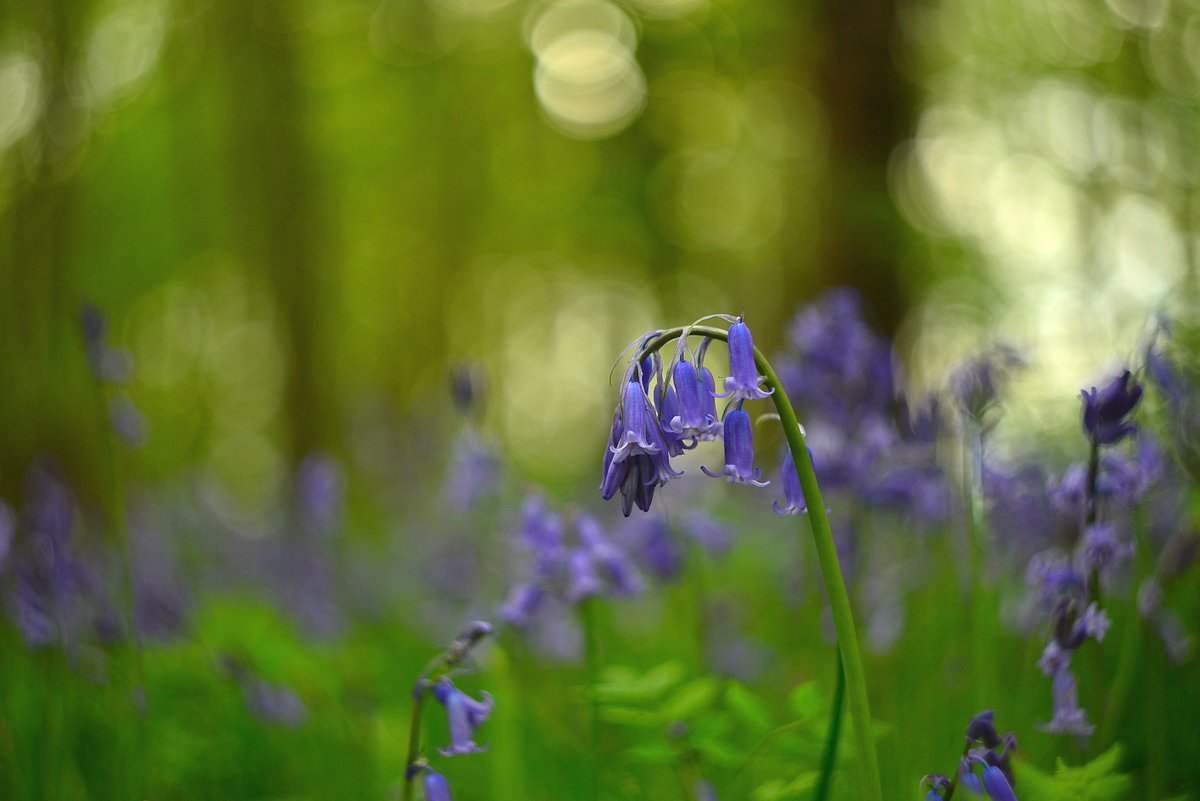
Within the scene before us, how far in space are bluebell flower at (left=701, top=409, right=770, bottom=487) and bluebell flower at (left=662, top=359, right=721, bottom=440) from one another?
0.30 feet

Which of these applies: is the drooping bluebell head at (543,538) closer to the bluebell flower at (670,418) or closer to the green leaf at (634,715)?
the green leaf at (634,715)

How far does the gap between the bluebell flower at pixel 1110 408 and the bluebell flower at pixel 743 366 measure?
720mm

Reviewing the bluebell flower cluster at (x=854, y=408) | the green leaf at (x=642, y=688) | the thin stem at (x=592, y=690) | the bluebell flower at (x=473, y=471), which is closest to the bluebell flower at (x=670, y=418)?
the green leaf at (x=642, y=688)

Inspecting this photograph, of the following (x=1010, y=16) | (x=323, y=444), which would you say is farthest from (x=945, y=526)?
(x=323, y=444)

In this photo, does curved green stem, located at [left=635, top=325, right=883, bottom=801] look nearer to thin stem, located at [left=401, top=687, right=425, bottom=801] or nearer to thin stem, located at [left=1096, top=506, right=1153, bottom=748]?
thin stem, located at [left=401, top=687, right=425, bottom=801]

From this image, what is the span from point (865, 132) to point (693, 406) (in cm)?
522

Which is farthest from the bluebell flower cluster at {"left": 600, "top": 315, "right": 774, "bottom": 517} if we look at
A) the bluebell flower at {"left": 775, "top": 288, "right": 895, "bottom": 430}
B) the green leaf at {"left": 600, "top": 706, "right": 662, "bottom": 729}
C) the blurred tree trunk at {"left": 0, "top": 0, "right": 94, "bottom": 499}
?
the blurred tree trunk at {"left": 0, "top": 0, "right": 94, "bottom": 499}

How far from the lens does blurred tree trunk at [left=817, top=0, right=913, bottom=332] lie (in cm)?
603

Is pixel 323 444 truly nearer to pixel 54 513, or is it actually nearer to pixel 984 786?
pixel 54 513

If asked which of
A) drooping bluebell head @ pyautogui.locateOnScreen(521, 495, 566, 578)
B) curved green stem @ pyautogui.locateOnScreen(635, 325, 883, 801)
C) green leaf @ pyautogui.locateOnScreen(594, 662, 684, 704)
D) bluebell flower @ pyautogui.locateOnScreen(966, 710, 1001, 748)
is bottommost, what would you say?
green leaf @ pyautogui.locateOnScreen(594, 662, 684, 704)

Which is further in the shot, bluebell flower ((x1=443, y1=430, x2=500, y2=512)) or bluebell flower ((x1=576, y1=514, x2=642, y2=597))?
bluebell flower ((x1=443, y1=430, x2=500, y2=512))

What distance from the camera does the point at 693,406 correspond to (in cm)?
146

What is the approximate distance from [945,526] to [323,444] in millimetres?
7646

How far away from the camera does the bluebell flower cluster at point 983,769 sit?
1417 millimetres
